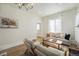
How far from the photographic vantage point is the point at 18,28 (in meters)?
1.91

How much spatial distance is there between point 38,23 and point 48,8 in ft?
1.25

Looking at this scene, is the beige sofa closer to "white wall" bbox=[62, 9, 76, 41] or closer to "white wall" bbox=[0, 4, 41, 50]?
"white wall" bbox=[0, 4, 41, 50]

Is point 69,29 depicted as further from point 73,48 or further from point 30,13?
point 30,13

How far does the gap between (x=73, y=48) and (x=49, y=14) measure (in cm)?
82

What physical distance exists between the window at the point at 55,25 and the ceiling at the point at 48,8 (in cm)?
19

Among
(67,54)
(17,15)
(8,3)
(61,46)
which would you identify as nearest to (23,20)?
(17,15)

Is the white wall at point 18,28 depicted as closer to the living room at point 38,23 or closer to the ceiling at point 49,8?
the living room at point 38,23

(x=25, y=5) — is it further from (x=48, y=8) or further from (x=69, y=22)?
(x=69, y=22)

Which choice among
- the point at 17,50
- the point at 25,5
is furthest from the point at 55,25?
the point at 17,50

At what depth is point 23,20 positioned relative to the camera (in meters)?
1.92

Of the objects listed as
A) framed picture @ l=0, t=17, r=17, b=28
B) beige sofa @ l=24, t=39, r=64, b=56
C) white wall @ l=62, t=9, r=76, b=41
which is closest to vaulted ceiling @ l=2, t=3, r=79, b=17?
white wall @ l=62, t=9, r=76, b=41

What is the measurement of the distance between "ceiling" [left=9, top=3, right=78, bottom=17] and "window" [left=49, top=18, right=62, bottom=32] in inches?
7.3

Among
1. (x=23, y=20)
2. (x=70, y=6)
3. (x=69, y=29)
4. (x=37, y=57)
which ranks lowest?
(x=37, y=57)

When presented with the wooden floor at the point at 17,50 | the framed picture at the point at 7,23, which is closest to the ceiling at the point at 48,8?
the framed picture at the point at 7,23
